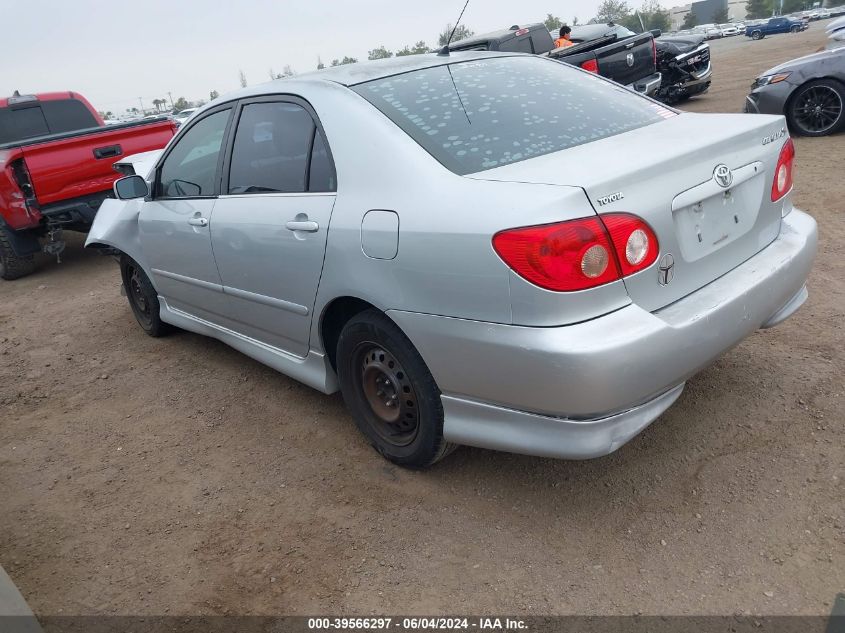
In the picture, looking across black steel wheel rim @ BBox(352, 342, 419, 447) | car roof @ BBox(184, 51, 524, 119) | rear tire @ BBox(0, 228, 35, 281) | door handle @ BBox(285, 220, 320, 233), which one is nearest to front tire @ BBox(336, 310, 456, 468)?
black steel wheel rim @ BBox(352, 342, 419, 447)

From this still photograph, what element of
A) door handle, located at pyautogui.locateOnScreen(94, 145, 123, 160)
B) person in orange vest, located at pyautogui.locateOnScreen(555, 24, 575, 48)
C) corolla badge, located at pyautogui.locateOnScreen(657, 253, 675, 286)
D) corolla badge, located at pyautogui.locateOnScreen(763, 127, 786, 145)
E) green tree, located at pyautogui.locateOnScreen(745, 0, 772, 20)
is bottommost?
green tree, located at pyautogui.locateOnScreen(745, 0, 772, 20)

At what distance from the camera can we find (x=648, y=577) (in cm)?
224

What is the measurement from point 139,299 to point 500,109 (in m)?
3.51

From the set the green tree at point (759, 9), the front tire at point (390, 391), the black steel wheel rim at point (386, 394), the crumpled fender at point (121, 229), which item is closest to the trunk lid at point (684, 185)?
the front tire at point (390, 391)

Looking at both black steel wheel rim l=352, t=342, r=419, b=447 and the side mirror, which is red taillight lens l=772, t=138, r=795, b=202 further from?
the side mirror

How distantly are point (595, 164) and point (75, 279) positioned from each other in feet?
21.9

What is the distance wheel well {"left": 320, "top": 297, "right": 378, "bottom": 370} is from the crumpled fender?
2.09 meters

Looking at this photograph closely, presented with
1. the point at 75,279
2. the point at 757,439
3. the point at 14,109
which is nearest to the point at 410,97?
the point at 757,439

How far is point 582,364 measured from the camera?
2080mm

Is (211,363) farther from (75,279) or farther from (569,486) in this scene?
(75,279)

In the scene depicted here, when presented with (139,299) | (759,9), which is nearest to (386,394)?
(139,299)

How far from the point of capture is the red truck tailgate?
6.68 metres

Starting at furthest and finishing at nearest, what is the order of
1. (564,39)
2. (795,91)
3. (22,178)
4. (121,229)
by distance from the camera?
(564,39) → (795,91) → (22,178) → (121,229)

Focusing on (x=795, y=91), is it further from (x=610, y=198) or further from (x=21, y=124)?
(x=21, y=124)
